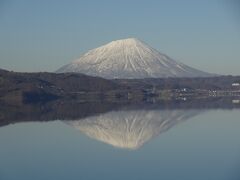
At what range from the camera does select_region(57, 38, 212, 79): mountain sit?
68812 mm

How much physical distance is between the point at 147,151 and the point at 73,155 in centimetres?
125

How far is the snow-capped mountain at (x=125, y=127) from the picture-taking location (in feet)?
36.0

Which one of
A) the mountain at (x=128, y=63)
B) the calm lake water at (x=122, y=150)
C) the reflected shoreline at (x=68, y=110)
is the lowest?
the calm lake water at (x=122, y=150)

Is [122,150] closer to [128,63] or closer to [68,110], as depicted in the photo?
[68,110]

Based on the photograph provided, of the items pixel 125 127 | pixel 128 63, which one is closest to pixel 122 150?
pixel 125 127

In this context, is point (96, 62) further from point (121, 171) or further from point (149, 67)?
point (121, 171)

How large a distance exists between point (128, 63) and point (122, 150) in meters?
64.2

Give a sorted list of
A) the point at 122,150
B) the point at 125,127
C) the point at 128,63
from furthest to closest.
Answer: the point at 128,63, the point at 125,127, the point at 122,150

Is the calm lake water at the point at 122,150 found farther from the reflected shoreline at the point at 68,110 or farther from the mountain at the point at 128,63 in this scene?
the mountain at the point at 128,63

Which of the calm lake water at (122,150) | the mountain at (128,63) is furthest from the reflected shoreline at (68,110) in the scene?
the mountain at (128,63)

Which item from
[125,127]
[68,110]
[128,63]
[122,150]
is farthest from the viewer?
[128,63]

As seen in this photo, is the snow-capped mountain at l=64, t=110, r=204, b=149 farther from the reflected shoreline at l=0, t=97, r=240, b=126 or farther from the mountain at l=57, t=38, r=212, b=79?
the mountain at l=57, t=38, r=212, b=79

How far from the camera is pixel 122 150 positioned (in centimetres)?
942

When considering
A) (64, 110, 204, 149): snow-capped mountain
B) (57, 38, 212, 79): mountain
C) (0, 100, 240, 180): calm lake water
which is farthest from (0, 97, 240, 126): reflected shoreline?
(57, 38, 212, 79): mountain
